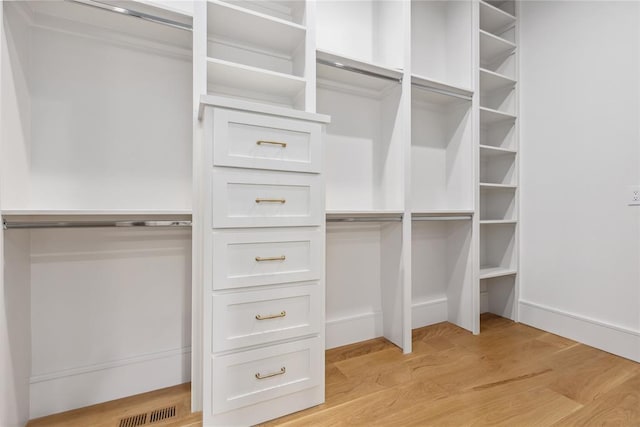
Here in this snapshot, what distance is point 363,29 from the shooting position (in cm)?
214

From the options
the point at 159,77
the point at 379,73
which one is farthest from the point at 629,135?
the point at 159,77

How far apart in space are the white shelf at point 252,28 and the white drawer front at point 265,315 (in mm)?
1318

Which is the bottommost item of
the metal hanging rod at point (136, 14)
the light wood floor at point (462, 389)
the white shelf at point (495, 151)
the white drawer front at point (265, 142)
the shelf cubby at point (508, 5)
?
the light wood floor at point (462, 389)

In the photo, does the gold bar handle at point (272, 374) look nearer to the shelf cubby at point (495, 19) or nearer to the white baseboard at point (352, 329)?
the white baseboard at point (352, 329)

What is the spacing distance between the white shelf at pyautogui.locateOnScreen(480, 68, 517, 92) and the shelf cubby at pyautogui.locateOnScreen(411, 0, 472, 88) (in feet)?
0.59

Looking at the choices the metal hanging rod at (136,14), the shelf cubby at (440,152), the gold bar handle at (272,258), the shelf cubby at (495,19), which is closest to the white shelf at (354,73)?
the shelf cubby at (440,152)

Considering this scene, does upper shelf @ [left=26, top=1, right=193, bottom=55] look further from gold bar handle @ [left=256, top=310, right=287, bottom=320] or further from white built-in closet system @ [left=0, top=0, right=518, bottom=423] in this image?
gold bar handle @ [left=256, top=310, right=287, bottom=320]

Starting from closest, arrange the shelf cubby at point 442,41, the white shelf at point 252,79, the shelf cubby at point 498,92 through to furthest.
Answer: the white shelf at point 252,79 → the shelf cubby at point 442,41 → the shelf cubby at point 498,92

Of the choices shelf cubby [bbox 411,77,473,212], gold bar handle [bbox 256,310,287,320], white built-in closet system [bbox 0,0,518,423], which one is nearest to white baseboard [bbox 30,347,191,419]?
white built-in closet system [bbox 0,0,518,423]

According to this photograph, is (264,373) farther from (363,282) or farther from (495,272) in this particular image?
(495,272)

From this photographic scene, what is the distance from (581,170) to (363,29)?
70.1 inches

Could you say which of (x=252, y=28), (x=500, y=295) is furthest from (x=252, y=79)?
(x=500, y=295)

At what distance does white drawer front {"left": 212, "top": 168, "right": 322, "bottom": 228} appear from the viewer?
1188 millimetres

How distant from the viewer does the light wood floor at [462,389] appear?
1.31 metres
